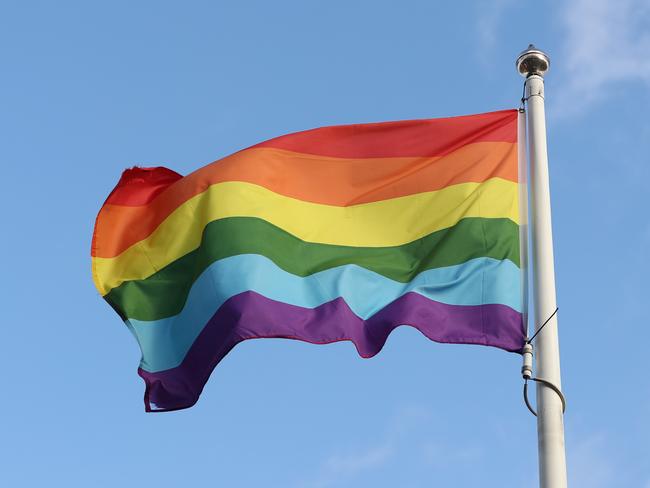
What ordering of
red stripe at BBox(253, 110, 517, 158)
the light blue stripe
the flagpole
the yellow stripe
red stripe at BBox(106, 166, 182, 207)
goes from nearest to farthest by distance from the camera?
the flagpole, the light blue stripe, the yellow stripe, red stripe at BBox(253, 110, 517, 158), red stripe at BBox(106, 166, 182, 207)

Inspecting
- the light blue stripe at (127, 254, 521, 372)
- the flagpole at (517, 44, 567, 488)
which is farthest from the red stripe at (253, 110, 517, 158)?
the light blue stripe at (127, 254, 521, 372)

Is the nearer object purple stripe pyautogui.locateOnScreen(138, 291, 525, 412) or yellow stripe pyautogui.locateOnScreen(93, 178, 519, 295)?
purple stripe pyautogui.locateOnScreen(138, 291, 525, 412)

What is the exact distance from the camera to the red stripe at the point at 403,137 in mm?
11453

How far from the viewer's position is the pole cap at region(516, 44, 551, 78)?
11.1 meters

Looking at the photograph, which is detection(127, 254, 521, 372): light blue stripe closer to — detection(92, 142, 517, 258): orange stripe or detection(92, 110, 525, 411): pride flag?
detection(92, 110, 525, 411): pride flag

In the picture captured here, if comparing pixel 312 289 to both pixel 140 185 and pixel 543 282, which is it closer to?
pixel 543 282

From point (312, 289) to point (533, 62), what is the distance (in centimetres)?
274

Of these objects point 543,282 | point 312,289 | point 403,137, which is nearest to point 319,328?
point 312,289

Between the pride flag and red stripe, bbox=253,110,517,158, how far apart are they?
1 centimetres

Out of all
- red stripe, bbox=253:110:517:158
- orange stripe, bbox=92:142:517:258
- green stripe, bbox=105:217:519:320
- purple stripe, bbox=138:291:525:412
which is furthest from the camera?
red stripe, bbox=253:110:517:158

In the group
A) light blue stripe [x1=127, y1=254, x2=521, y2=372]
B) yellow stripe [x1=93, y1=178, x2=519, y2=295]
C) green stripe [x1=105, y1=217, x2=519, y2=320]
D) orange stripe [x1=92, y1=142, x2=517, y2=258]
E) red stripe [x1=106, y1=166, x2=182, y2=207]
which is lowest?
light blue stripe [x1=127, y1=254, x2=521, y2=372]

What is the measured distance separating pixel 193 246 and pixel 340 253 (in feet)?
4.97

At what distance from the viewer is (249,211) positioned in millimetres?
11617

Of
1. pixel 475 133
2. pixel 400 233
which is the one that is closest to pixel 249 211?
pixel 400 233
